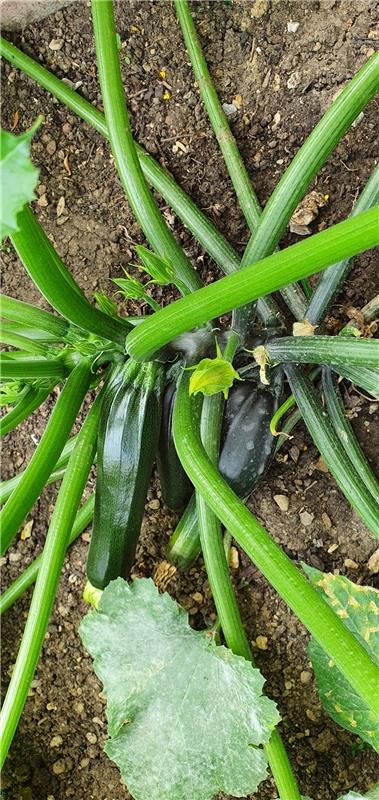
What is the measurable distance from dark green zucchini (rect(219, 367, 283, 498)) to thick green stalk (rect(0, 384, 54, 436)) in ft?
1.37

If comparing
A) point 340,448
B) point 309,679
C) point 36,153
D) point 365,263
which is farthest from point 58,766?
point 36,153

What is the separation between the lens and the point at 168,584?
1.93 meters

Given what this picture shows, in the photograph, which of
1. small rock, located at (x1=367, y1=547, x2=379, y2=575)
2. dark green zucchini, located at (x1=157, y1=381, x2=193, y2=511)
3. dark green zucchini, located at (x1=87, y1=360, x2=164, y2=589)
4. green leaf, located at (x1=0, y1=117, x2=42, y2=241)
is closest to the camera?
green leaf, located at (x1=0, y1=117, x2=42, y2=241)

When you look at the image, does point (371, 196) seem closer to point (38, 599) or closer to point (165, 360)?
point (165, 360)

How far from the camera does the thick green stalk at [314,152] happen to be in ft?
4.36

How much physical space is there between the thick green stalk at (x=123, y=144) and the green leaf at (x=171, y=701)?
0.70 metres

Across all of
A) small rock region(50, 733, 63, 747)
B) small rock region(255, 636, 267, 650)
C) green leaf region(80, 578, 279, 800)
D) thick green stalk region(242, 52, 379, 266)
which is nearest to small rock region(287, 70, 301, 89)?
thick green stalk region(242, 52, 379, 266)

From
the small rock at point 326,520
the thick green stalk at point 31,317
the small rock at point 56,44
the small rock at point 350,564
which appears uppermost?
the small rock at point 56,44

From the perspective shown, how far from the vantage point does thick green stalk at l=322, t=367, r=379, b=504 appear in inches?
66.4

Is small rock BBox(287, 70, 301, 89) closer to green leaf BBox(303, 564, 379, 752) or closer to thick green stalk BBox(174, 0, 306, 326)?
thick green stalk BBox(174, 0, 306, 326)

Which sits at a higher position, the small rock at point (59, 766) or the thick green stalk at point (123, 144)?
the thick green stalk at point (123, 144)

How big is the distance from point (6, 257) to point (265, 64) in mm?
878

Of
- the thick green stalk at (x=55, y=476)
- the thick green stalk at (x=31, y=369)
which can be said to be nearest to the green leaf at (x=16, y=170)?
the thick green stalk at (x=31, y=369)

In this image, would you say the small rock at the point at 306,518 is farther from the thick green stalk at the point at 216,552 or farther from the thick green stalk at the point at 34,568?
the thick green stalk at the point at 34,568
